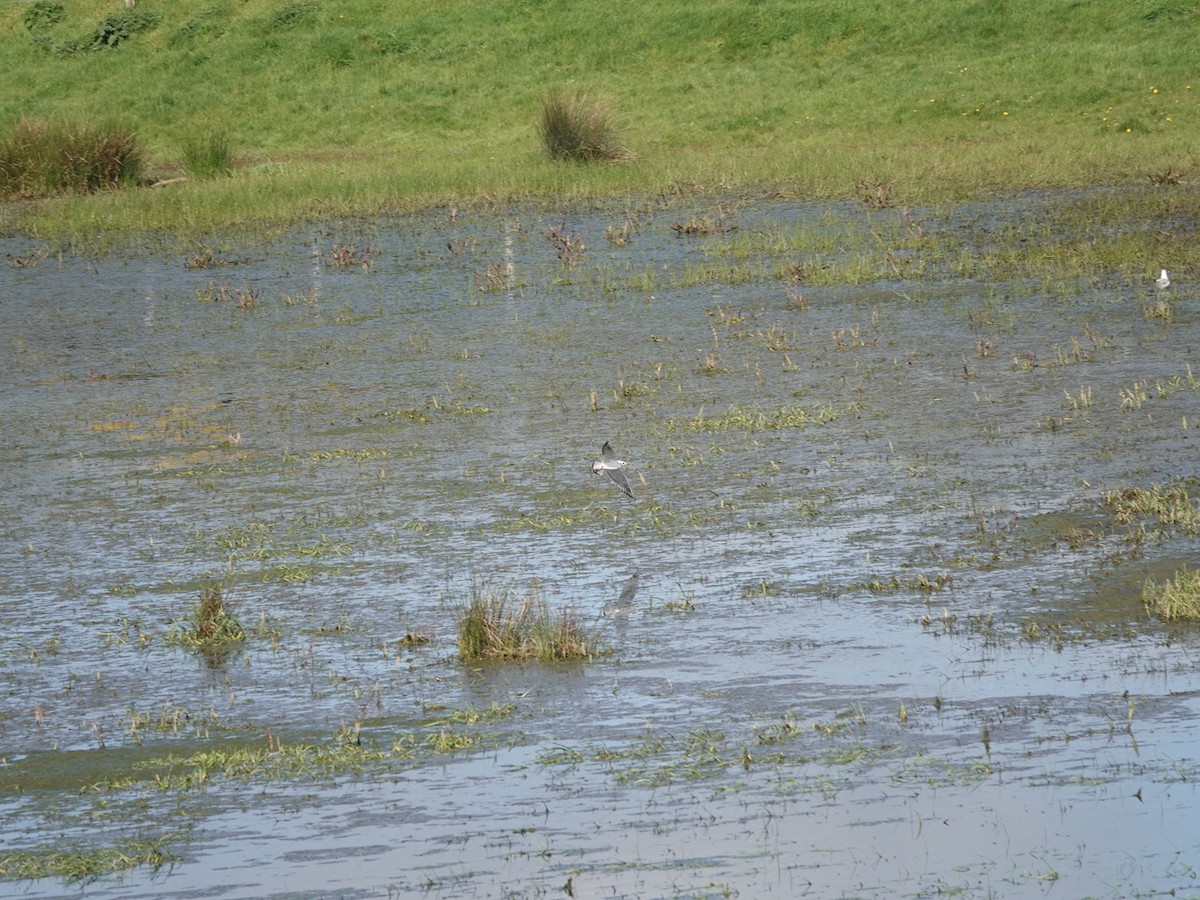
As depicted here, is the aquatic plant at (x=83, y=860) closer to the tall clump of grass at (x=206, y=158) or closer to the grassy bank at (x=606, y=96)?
the grassy bank at (x=606, y=96)

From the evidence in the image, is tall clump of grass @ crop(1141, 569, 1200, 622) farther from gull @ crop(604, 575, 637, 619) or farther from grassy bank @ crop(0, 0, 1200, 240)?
grassy bank @ crop(0, 0, 1200, 240)

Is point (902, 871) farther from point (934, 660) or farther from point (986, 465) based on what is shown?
point (986, 465)

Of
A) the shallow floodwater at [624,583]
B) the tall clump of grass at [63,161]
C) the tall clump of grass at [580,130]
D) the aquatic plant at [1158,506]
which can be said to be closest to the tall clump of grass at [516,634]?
the shallow floodwater at [624,583]

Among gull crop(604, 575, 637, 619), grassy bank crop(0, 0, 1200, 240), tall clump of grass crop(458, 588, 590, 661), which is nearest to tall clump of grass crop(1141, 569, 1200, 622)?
gull crop(604, 575, 637, 619)

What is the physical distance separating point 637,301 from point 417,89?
17230 mm

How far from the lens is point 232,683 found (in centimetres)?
661

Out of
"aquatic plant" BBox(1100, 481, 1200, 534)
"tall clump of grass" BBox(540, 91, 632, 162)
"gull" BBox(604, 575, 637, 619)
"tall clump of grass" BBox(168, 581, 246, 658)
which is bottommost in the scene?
"tall clump of grass" BBox(540, 91, 632, 162)

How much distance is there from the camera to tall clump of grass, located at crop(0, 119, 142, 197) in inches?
938

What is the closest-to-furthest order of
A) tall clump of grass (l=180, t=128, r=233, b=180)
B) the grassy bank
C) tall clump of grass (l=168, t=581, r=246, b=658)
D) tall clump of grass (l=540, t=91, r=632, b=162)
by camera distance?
1. tall clump of grass (l=168, t=581, r=246, b=658)
2. the grassy bank
3. tall clump of grass (l=540, t=91, r=632, b=162)
4. tall clump of grass (l=180, t=128, r=233, b=180)

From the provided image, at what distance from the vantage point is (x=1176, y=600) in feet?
21.3

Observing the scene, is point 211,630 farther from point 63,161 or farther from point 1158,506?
point 63,161

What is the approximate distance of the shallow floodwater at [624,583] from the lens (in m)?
4.97

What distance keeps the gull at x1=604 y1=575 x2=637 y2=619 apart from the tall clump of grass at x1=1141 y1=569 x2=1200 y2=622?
197cm

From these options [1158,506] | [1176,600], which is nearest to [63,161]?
[1158,506]
